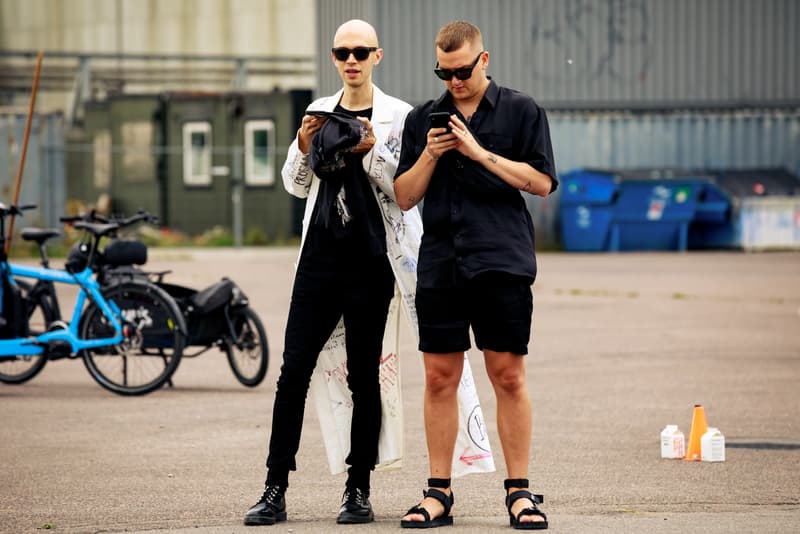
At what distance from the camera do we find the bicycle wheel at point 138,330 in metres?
9.80

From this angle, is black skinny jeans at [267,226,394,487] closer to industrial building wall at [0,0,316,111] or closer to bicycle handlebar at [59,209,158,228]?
bicycle handlebar at [59,209,158,228]

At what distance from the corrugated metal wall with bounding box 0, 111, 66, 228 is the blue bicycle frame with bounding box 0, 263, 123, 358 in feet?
57.4

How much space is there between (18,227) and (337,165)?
22353mm

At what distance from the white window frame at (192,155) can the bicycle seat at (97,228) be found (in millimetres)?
20189

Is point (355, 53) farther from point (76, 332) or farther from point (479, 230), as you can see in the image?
point (76, 332)

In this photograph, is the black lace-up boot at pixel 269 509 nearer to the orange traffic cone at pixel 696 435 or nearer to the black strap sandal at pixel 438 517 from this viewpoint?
the black strap sandal at pixel 438 517

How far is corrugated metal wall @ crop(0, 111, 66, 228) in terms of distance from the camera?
27219mm

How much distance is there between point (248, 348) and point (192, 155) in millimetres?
20847

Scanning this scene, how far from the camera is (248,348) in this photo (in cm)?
1023

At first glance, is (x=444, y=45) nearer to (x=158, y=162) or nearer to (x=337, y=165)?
(x=337, y=165)

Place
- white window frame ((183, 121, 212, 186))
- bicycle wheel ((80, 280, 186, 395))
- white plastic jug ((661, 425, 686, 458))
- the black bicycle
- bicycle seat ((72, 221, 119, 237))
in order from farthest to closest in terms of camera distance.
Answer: white window frame ((183, 121, 212, 186)) → the black bicycle → bicycle seat ((72, 221, 119, 237)) → bicycle wheel ((80, 280, 186, 395)) → white plastic jug ((661, 425, 686, 458))

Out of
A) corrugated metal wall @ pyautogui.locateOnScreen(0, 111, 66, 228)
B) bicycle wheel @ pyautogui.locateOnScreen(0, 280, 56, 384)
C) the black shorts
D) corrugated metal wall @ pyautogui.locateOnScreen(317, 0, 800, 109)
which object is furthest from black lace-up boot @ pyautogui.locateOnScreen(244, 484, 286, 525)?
corrugated metal wall @ pyautogui.locateOnScreen(317, 0, 800, 109)

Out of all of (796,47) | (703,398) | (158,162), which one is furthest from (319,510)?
(796,47)

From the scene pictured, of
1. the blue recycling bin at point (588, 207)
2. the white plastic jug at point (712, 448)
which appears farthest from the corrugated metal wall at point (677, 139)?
the white plastic jug at point (712, 448)
